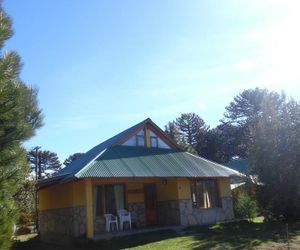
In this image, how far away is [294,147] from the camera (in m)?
18.8

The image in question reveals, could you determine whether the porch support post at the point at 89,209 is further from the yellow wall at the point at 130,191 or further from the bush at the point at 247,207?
the bush at the point at 247,207

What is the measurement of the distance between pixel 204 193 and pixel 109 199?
549 centimetres

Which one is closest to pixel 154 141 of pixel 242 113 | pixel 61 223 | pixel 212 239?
pixel 61 223

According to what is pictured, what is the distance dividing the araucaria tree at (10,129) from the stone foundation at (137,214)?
16.1 meters

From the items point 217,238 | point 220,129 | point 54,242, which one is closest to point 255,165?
point 217,238

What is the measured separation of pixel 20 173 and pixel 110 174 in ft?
41.4

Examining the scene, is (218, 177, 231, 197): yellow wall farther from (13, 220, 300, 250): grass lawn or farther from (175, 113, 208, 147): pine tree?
(175, 113, 208, 147): pine tree

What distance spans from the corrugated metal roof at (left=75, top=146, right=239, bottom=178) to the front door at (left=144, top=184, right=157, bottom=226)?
1835 mm

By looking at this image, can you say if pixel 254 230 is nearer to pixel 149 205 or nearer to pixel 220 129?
pixel 149 205

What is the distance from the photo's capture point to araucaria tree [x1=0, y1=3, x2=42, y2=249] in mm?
4828

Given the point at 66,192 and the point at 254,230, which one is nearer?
the point at 254,230

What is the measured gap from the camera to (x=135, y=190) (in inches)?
841

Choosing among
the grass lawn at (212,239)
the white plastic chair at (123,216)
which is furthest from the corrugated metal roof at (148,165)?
the grass lawn at (212,239)

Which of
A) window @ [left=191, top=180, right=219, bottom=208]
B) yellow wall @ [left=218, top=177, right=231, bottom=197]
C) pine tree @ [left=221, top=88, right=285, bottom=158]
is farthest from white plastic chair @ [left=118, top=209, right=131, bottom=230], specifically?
pine tree @ [left=221, top=88, right=285, bottom=158]
